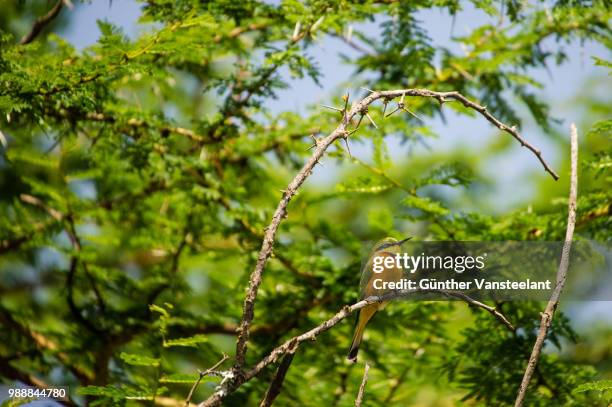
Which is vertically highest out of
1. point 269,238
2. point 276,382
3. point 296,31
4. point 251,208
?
point 296,31

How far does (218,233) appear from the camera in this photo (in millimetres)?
3617

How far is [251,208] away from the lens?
3.19 m

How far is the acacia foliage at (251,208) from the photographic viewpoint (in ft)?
8.97

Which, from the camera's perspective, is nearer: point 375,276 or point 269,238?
point 269,238

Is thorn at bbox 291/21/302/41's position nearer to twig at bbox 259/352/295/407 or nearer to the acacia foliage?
the acacia foliage

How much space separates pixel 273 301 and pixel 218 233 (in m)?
0.48

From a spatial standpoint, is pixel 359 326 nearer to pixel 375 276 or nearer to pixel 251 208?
pixel 375 276

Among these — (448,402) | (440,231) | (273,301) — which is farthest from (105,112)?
(448,402)

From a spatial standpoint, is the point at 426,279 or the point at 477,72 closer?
the point at 426,279

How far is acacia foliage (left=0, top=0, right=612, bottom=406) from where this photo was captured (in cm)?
273

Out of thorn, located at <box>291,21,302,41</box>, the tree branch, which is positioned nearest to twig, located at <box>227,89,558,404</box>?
the tree branch

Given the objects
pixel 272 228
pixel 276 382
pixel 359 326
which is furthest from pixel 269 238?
pixel 359 326

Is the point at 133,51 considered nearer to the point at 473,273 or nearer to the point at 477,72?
the point at 473,273

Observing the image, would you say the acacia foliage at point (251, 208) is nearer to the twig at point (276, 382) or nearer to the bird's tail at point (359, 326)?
the bird's tail at point (359, 326)
